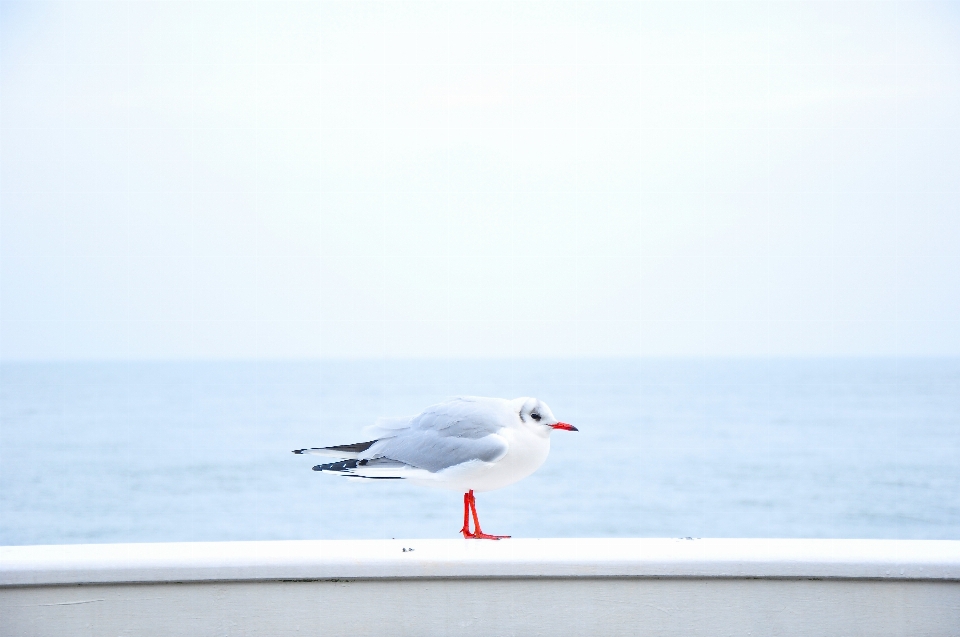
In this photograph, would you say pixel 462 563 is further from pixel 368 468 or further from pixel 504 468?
pixel 368 468

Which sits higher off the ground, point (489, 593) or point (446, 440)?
point (446, 440)

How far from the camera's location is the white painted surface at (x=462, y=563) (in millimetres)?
1233

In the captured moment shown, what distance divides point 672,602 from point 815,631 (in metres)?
0.19

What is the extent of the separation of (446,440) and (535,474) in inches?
565

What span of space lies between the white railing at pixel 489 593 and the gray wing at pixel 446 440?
1.07 ft

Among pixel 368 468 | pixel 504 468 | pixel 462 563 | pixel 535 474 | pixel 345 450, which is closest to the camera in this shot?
pixel 462 563

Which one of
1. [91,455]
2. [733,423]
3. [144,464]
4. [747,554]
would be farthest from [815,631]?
[733,423]

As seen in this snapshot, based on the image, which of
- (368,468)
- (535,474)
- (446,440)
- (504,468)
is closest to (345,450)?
(368,468)

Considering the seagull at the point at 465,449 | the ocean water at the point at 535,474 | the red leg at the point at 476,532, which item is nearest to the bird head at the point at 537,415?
the seagull at the point at 465,449

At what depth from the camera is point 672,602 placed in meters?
1.26

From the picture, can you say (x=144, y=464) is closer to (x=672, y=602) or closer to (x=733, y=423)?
(x=733, y=423)

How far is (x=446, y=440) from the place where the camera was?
1646 millimetres

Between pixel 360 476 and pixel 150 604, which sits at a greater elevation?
pixel 360 476

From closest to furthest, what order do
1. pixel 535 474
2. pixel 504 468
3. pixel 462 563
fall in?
pixel 462 563 < pixel 504 468 < pixel 535 474
